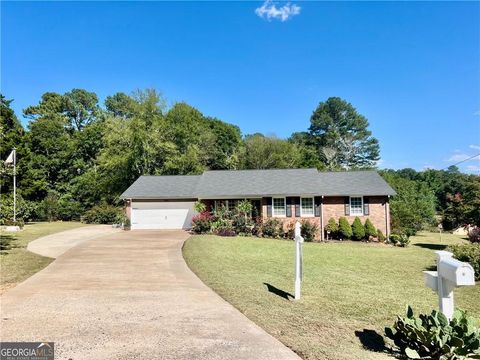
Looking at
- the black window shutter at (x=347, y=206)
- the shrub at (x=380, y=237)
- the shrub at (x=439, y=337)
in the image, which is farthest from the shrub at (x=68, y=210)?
the shrub at (x=439, y=337)

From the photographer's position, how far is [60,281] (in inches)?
356

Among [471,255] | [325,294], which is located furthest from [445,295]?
[471,255]

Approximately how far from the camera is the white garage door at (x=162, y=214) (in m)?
26.6

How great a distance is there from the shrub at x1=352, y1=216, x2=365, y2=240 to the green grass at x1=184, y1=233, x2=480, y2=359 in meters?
8.44

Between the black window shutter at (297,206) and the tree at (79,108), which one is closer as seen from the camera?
the black window shutter at (297,206)

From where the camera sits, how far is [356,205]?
24203 mm

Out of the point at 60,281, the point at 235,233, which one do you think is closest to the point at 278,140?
the point at 235,233

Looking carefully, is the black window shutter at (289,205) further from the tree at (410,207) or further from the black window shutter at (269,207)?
the tree at (410,207)

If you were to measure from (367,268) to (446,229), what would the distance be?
2646 cm

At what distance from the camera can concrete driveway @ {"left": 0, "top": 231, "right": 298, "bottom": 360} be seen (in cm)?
466

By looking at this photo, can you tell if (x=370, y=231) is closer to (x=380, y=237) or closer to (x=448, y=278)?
(x=380, y=237)

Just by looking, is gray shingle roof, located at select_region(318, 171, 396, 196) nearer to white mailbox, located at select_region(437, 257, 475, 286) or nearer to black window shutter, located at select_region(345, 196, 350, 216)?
black window shutter, located at select_region(345, 196, 350, 216)

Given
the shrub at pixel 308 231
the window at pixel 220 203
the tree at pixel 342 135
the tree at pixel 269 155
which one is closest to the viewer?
the shrub at pixel 308 231

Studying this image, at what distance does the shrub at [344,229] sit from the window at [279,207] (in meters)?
3.66
